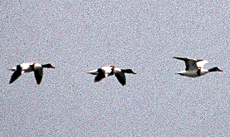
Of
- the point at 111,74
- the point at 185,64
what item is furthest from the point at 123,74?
the point at 185,64

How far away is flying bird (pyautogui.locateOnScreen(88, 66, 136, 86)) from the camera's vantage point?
129 ft

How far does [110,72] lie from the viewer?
40.6m

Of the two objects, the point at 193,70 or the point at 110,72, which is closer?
the point at 110,72

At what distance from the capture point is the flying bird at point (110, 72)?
3928cm

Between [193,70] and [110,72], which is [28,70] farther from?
[193,70]

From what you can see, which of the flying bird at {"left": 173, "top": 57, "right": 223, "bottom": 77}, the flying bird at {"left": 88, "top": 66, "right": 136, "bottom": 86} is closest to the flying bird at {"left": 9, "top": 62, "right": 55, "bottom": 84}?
the flying bird at {"left": 88, "top": 66, "right": 136, "bottom": 86}

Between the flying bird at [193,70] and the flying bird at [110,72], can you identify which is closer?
the flying bird at [110,72]

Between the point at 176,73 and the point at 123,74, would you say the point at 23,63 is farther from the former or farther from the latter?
the point at 176,73

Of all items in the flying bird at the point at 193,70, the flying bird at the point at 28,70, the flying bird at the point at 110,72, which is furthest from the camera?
the flying bird at the point at 193,70

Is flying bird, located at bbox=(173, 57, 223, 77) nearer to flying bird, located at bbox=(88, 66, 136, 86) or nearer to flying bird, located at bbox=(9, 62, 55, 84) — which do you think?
flying bird, located at bbox=(88, 66, 136, 86)

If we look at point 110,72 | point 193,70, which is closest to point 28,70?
point 110,72

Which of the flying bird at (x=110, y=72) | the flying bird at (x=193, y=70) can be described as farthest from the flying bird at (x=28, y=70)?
the flying bird at (x=193, y=70)

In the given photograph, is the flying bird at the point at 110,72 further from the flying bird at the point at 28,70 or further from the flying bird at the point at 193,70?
the flying bird at the point at 193,70

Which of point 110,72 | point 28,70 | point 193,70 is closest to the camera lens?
point 28,70
